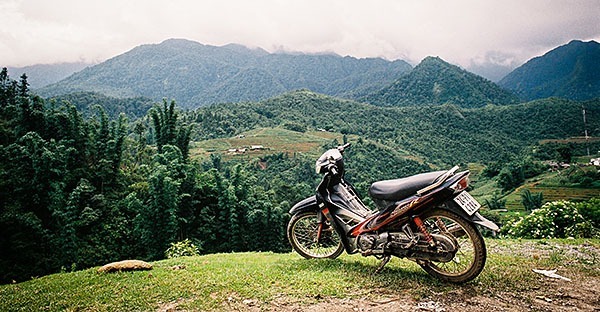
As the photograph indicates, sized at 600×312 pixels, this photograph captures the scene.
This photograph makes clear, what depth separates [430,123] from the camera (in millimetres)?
113688

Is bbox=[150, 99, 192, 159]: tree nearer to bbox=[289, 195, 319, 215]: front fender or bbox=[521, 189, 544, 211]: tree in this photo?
bbox=[289, 195, 319, 215]: front fender

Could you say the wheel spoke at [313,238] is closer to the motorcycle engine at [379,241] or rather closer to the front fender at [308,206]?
the front fender at [308,206]

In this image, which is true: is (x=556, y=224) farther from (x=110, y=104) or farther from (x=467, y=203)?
(x=110, y=104)

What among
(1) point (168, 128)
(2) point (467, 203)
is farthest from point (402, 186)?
(1) point (168, 128)

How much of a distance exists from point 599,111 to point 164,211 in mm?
125710

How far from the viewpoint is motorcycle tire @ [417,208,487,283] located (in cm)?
404

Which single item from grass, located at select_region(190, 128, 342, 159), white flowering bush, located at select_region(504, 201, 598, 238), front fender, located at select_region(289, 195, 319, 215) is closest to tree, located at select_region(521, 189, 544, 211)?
grass, located at select_region(190, 128, 342, 159)

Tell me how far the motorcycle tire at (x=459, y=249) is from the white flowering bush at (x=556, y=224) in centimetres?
485

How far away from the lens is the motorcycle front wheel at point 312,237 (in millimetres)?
5730

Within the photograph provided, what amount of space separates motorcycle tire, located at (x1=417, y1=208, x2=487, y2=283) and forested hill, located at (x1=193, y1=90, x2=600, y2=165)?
278 ft

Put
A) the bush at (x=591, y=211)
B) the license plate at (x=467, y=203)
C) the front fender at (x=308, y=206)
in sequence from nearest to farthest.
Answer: the license plate at (x=467, y=203)
the front fender at (x=308, y=206)
the bush at (x=591, y=211)

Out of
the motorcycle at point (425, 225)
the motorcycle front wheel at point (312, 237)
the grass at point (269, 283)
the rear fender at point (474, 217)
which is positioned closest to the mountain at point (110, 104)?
the grass at point (269, 283)

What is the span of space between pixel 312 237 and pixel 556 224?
5.84 metres

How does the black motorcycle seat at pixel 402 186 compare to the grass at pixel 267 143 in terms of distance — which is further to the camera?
the grass at pixel 267 143
